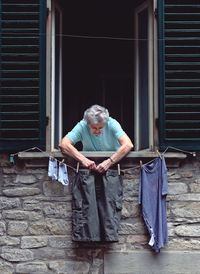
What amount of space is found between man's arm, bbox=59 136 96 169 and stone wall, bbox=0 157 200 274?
262mm

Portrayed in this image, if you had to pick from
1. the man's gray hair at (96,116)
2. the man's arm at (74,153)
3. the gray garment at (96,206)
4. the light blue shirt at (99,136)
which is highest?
the man's gray hair at (96,116)

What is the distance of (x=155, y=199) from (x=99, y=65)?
2.66 m

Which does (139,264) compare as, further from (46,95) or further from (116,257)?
(46,95)

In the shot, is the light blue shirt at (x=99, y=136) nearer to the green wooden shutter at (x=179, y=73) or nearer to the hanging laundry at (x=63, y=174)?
the hanging laundry at (x=63, y=174)

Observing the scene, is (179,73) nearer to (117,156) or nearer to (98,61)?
(117,156)

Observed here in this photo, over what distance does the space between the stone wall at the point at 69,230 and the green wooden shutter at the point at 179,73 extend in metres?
0.29

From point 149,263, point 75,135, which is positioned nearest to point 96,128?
point 75,135

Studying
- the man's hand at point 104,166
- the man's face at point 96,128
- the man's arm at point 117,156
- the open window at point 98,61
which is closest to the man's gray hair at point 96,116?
the man's face at point 96,128

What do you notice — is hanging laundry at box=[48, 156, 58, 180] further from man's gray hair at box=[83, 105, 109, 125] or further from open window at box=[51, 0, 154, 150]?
open window at box=[51, 0, 154, 150]

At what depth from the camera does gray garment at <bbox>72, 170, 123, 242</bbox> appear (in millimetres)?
6082

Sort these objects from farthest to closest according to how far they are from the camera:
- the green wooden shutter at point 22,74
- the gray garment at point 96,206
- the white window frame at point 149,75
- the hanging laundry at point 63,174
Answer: the white window frame at point 149,75, the green wooden shutter at point 22,74, the hanging laundry at point 63,174, the gray garment at point 96,206

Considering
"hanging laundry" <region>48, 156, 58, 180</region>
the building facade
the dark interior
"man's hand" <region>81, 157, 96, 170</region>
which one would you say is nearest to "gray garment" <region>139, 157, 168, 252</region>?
the building facade

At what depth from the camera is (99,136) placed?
20.7 ft

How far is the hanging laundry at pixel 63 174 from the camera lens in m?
6.20
